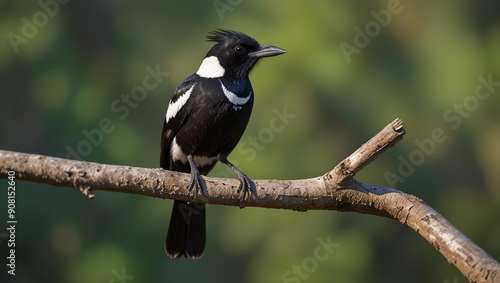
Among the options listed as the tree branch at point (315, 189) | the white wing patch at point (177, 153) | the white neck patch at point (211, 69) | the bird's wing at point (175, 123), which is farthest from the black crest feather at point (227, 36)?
the tree branch at point (315, 189)

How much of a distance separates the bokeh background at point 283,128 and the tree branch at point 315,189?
186cm

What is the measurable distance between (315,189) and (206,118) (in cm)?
94

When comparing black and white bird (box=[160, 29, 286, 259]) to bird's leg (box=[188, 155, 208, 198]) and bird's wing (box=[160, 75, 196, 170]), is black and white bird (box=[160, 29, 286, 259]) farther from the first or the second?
bird's leg (box=[188, 155, 208, 198])

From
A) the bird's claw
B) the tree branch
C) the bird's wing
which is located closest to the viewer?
the tree branch

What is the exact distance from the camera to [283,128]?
17.0ft

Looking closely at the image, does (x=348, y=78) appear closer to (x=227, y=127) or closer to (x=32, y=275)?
(x=227, y=127)

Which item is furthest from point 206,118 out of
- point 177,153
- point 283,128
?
point 283,128

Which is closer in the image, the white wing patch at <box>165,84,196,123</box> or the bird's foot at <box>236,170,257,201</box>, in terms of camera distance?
the bird's foot at <box>236,170,257,201</box>

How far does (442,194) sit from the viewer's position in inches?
219

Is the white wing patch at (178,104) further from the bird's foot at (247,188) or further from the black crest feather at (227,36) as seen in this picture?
the bird's foot at (247,188)

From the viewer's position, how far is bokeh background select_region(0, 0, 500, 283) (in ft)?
16.6

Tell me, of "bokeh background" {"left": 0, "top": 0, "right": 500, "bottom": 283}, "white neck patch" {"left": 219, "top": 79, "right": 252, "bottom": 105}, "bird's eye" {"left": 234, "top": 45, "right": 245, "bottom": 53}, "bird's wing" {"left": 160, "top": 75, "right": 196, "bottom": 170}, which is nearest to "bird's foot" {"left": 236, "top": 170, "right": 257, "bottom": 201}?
"white neck patch" {"left": 219, "top": 79, "right": 252, "bottom": 105}

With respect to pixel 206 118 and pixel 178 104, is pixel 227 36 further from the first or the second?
pixel 206 118

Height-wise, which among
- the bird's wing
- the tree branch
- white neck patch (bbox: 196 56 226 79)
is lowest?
the tree branch
